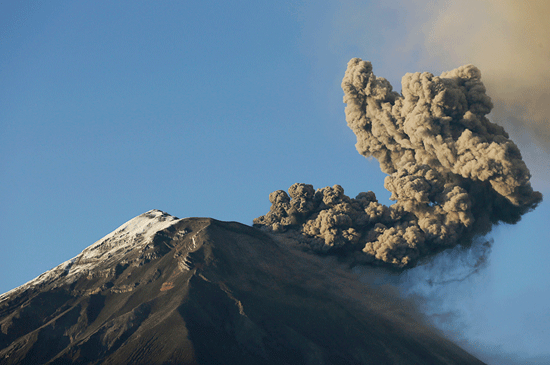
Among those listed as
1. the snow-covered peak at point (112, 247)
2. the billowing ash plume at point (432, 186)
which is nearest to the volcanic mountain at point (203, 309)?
the snow-covered peak at point (112, 247)

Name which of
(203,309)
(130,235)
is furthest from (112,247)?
(203,309)

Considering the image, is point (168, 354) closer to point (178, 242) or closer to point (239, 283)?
point (239, 283)

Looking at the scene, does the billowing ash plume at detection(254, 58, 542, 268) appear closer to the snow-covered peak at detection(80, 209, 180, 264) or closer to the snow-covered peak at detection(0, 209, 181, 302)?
the snow-covered peak at detection(80, 209, 180, 264)

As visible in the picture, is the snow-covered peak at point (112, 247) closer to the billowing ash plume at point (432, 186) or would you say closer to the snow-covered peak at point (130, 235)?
the snow-covered peak at point (130, 235)

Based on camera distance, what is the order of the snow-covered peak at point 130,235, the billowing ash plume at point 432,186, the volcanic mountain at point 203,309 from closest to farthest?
the volcanic mountain at point 203,309 → the snow-covered peak at point 130,235 → the billowing ash plume at point 432,186

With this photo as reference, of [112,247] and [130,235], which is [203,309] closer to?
[112,247]
